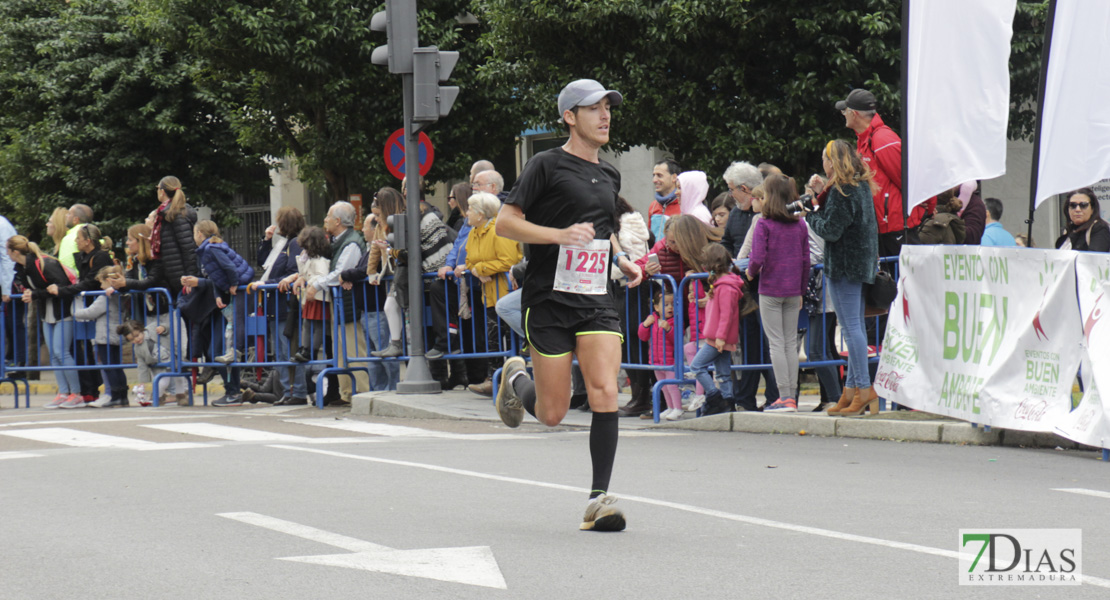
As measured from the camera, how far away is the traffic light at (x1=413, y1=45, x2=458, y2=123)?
12.9 metres

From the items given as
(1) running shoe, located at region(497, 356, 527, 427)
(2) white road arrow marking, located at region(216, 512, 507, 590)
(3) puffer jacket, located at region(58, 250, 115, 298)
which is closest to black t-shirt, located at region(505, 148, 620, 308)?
(1) running shoe, located at region(497, 356, 527, 427)

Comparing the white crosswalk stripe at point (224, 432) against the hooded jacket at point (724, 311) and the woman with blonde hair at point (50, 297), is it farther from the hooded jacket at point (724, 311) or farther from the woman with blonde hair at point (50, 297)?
the woman with blonde hair at point (50, 297)

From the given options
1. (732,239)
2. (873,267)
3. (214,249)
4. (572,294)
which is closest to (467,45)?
(214,249)

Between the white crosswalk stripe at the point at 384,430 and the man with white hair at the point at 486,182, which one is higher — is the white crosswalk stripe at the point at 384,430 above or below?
below

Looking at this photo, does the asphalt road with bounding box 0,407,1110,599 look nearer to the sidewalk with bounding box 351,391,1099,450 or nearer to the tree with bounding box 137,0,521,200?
the sidewalk with bounding box 351,391,1099,450

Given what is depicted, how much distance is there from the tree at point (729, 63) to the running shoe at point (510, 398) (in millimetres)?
10892

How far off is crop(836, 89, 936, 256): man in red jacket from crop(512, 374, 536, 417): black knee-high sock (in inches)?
180

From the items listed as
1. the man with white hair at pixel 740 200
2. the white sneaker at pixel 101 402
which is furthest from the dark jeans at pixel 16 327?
the man with white hair at pixel 740 200

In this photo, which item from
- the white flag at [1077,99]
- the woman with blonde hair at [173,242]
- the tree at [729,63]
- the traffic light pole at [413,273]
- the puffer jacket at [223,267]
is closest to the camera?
the white flag at [1077,99]

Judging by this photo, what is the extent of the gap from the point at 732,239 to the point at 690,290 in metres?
0.75

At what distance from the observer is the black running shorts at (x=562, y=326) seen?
633 cm

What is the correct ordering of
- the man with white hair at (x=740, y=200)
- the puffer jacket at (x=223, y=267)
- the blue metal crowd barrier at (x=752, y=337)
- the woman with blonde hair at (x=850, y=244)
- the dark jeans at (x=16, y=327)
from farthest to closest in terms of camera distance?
1. the dark jeans at (x=16, y=327)
2. the puffer jacket at (x=223, y=267)
3. the man with white hair at (x=740, y=200)
4. the blue metal crowd barrier at (x=752, y=337)
5. the woman with blonde hair at (x=850, y=244)

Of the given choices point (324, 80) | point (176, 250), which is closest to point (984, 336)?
point (176, 250)

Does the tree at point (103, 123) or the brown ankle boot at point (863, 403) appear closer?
the brown ankle boot at point (863, 403)
